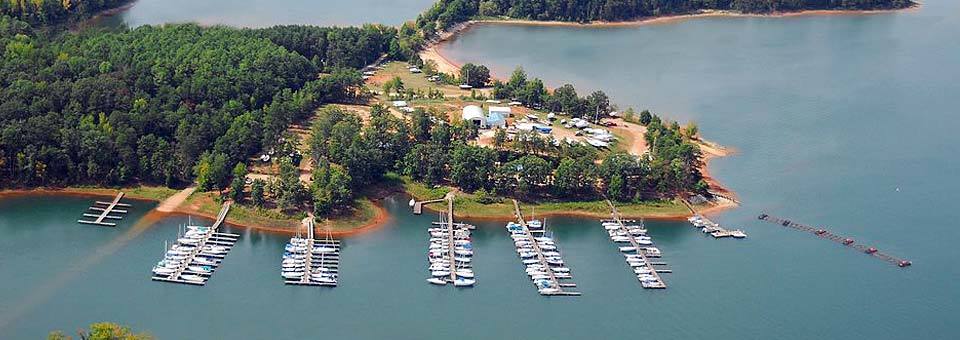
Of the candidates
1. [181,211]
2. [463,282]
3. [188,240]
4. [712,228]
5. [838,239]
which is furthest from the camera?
[181,211]

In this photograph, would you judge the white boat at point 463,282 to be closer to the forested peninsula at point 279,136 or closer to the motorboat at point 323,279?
the motorboat at point 323,279

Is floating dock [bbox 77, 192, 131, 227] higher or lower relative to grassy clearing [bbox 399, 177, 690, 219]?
higher

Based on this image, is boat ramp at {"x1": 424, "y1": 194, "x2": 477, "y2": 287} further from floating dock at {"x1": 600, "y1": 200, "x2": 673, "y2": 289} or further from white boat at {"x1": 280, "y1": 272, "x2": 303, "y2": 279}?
floating dock at {"x1": 600, "y1": 200, "x2": 673, "y2": 289}

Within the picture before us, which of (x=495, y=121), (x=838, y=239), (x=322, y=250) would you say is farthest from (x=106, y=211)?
(x=838, y=239)

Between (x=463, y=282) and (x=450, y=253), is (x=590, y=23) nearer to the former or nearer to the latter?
(x=450, y=253)

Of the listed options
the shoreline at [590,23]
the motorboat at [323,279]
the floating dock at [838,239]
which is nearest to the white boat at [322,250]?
the motorboat at [323,279]

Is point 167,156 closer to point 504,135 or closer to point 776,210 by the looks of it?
point 504,135

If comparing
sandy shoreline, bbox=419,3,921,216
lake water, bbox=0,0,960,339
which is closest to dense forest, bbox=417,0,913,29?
sandy shoreline, bbox=419,3,921,216
